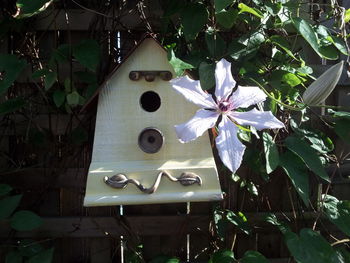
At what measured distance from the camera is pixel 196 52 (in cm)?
117

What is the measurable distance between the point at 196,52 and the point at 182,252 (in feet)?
2.54

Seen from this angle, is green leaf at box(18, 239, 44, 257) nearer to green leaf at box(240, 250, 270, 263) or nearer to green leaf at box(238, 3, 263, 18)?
green leaf at box(240, 250, 270, 263)

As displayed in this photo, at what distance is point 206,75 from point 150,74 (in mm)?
127

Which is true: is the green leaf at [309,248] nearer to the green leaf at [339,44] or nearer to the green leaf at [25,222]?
the green leaf at [339,44]

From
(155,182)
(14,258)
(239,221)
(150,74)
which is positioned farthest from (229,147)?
(14,258)

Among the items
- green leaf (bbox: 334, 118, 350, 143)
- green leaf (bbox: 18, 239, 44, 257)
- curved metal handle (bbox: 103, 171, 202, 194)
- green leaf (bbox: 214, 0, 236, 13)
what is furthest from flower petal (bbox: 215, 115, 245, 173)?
green leaf (bbox: 18, 239, 44, 257)

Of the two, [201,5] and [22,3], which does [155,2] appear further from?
[22,3]

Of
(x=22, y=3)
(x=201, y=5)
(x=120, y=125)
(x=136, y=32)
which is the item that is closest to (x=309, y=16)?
(x=201, y=5)

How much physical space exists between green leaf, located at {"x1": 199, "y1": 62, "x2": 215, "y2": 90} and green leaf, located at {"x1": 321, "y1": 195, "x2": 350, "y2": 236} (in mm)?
543

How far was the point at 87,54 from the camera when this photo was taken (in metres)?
1.15

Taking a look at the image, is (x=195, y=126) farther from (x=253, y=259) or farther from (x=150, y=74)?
(x=253, y=259)

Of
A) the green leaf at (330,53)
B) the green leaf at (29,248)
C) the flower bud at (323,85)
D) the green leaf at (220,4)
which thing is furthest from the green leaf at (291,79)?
the green leaf at (29,248)

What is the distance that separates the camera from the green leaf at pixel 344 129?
4.03 feet

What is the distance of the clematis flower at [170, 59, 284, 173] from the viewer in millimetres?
844
